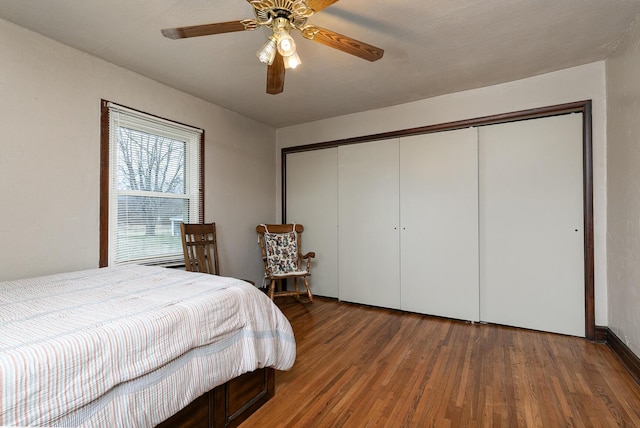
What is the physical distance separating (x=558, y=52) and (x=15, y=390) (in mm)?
3499

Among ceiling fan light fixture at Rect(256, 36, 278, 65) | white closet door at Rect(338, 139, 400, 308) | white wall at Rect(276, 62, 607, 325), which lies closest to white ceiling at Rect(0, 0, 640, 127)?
white wall at Rect(276, 62, 607, 325)

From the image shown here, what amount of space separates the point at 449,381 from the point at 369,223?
6.30 feet

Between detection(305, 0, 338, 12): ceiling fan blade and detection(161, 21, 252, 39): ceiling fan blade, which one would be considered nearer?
detection(305, 0, 338, 12): ceiling fan blade

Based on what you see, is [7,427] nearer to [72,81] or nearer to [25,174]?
[25,174]

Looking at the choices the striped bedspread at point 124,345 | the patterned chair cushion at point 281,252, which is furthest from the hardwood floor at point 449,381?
the patterned chair cushion at point 281,252

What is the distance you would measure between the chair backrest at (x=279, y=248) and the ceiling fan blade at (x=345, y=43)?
2.46 m

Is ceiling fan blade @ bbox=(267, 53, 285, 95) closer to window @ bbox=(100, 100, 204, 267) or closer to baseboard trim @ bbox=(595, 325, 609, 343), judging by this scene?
window @ bbox=(100, 100, 204, 267)

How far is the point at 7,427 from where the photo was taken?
2.41ft

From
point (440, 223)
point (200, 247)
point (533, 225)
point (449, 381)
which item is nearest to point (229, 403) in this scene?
point (449, 381)

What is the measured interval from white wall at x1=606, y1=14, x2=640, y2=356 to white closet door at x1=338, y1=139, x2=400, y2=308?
5.76 ft

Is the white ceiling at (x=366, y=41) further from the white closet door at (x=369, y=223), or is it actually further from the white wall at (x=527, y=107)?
the white closet door at (x=369, y=223)

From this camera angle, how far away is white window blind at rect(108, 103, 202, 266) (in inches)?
95.9

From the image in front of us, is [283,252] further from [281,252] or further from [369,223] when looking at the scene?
[369,223]

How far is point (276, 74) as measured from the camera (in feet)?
6.00
